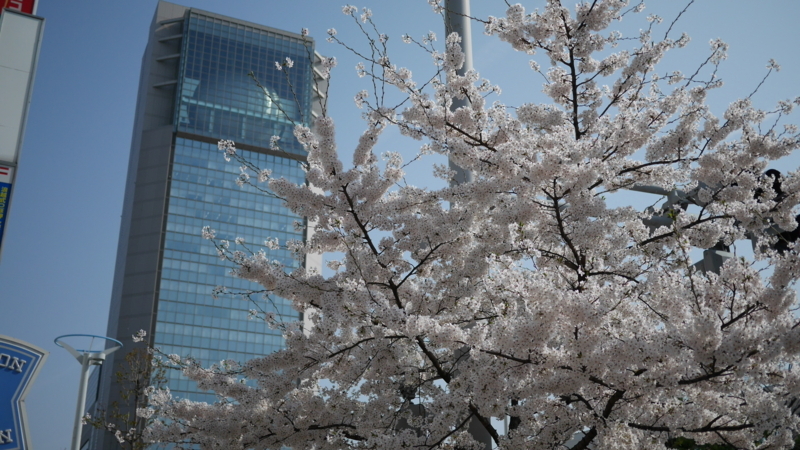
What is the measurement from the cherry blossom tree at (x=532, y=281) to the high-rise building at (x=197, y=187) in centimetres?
5242

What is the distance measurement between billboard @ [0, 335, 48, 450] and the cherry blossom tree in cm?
367

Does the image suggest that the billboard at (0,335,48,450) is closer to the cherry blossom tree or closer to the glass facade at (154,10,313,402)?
the cherry blossom tree

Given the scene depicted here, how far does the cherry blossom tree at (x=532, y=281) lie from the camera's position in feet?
15.4

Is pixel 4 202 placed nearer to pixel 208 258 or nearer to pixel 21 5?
pixel 21 5

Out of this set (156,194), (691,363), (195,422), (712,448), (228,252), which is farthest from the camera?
(156,194)

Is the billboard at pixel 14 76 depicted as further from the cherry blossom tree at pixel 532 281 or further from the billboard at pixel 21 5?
the cherry blossom tree at pixel 532 281

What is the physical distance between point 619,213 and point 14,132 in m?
10.0

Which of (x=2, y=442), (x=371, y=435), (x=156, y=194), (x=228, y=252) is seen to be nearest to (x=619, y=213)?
(x=371, y=435)

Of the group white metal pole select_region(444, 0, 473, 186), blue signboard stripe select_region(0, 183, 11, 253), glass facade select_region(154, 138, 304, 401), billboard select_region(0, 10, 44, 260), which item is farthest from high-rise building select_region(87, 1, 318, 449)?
white metal pole select_region(444, 0, 473, 186)

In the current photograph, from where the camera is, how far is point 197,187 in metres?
66.5

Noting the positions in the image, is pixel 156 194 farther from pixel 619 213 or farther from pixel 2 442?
pixel 619 213

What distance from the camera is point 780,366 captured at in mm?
5262

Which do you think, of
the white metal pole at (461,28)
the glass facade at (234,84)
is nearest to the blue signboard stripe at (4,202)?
the white metal pole at (461,28)

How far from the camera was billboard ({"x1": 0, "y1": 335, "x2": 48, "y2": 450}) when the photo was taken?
1012cm
